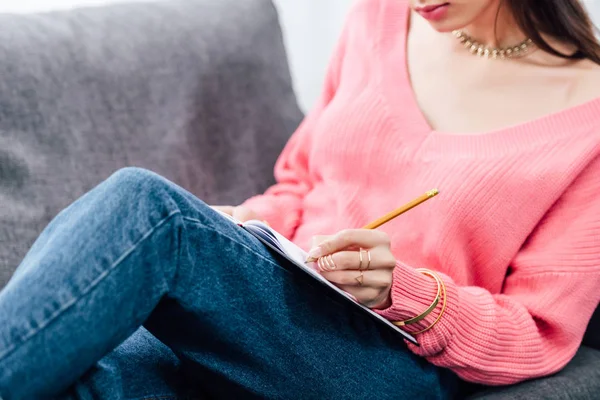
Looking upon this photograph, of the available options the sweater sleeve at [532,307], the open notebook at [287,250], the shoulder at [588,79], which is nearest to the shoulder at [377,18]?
the shoulder at [588,79]

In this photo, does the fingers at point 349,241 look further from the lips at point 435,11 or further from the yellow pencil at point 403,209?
the lips at point 435,11

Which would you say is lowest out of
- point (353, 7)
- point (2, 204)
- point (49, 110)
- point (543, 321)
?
point (543, 321)

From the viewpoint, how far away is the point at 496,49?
3.66ft

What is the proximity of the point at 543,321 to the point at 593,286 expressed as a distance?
8cm

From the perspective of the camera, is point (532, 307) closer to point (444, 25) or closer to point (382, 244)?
point (382, 244)

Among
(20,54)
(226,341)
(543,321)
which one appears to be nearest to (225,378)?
(226,341)

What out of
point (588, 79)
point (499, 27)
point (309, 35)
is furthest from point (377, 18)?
point (309, 35)

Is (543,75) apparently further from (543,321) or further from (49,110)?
(49,110)

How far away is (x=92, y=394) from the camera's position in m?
0.74

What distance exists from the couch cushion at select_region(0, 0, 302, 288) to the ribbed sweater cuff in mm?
508

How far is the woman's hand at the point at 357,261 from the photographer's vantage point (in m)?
0.79

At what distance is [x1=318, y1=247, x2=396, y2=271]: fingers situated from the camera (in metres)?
0.79

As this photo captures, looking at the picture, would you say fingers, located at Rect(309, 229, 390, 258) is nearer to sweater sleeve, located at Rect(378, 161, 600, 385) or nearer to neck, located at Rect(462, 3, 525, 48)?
sweater sleeve, located at Rect(378, 161, 600, 385)

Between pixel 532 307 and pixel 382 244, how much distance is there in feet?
0.89
